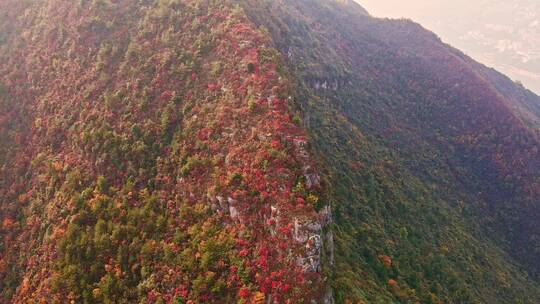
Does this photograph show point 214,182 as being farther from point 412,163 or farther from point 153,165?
point 412,163

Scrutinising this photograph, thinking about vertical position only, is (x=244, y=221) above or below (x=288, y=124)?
below

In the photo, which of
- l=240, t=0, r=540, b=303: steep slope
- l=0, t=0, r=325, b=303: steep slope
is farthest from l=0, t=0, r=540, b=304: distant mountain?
l=240, t=0, r=540, b=303: steep slope

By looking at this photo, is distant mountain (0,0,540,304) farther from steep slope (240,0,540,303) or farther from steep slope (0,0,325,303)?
steep slope (240,0,540,303)

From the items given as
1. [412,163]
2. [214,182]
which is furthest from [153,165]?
[412,163]

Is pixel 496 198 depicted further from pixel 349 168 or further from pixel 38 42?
pixel 38 42

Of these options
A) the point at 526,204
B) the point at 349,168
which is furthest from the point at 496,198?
the point at 349,168

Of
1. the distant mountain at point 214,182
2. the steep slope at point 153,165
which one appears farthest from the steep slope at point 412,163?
the steep slope at point 153,165
